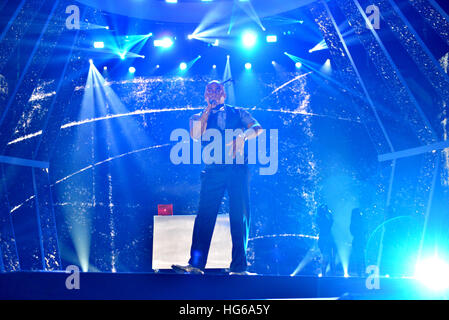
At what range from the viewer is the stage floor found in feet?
6.79

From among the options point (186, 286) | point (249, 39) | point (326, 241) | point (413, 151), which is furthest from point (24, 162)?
point (413, 151)

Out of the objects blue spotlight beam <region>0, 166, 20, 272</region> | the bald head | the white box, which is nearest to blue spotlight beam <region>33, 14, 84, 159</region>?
blue spotlight beam <region>0, 166, 20, 272</region>

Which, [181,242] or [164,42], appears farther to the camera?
[164,42]

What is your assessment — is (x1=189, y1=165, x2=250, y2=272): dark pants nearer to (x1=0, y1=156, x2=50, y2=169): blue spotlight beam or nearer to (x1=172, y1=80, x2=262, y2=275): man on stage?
(x1=172, y1=80, x2=262, y2=275): man on stage

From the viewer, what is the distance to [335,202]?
18.2 feet

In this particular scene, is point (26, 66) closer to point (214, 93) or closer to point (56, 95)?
point (56, 95)

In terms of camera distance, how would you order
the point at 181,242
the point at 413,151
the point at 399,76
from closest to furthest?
the point at 399,76 → the point at 413,151 → the point at 181,242

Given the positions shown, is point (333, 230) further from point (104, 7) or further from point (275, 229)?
point (104, 7)

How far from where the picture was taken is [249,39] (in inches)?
212

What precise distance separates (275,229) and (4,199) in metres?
3.36

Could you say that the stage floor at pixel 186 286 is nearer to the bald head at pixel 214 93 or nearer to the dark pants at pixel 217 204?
the dark pants at pixel 217 204

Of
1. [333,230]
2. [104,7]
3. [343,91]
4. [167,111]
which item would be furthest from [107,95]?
[333,230]

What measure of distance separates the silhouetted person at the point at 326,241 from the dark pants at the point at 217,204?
242 centimetres

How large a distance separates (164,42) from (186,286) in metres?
3.99
